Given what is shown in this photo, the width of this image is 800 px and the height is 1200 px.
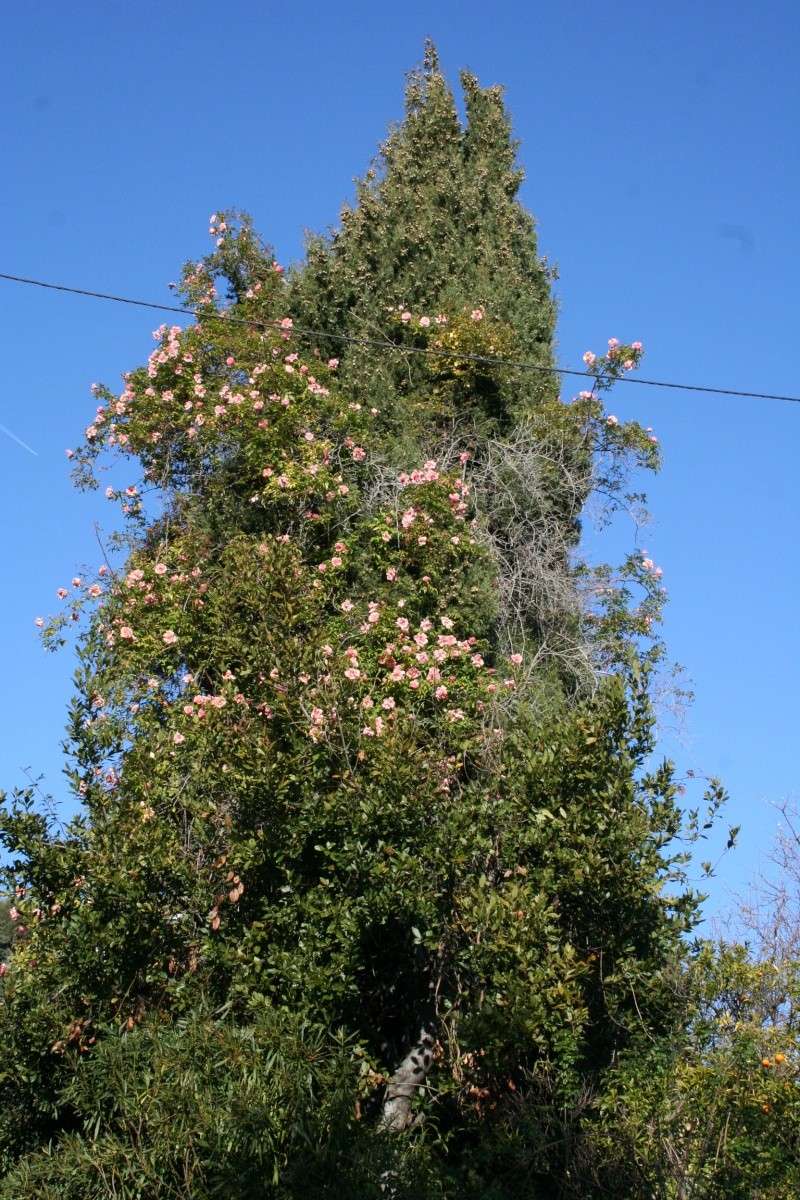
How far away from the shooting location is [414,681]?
9555 mm

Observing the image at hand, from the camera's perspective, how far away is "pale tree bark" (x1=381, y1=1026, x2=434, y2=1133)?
26.0ft

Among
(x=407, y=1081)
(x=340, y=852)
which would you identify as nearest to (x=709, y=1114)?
(x=407, y=1081)

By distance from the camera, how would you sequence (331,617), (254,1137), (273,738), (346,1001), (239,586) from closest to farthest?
1. (254,1137)
2. (346,1001)
3. (273,738)
4. (239,586)
5. (331,617)

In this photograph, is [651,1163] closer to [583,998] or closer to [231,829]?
[583,998]

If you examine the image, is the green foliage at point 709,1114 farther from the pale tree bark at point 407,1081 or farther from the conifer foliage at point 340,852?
the pale tree bark at point 407,1081

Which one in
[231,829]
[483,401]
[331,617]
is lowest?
[231,829]

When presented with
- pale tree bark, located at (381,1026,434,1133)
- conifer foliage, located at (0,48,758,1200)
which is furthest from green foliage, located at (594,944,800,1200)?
pale tree bark, located at (381,1026,434,1133)

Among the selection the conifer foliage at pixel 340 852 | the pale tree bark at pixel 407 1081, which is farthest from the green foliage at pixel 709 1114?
the pale tree bark at pixel 407 1081

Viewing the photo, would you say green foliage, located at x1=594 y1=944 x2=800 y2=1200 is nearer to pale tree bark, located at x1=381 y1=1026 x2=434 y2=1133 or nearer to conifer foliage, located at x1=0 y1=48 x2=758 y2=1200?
conifer foliage, located at x1=0 y1=48 x2=758 y2=1200

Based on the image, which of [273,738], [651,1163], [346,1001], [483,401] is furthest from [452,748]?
[483,401]

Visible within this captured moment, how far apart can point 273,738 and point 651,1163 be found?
3.49m

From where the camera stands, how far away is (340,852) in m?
7.66

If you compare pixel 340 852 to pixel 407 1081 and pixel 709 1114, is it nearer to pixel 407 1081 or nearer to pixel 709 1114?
pixel 407 1081

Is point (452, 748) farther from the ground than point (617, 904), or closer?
farther from the ground
